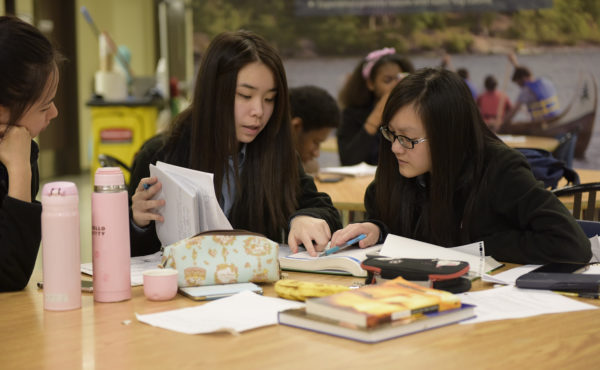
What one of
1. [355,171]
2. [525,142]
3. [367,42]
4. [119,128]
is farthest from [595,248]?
[119,128]

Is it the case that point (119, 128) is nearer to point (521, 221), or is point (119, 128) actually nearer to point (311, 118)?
point (311, 118)

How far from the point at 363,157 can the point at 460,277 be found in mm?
2982

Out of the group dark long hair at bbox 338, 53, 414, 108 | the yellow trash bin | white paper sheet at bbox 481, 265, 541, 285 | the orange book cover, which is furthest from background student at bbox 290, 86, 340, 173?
the yellow trash bin

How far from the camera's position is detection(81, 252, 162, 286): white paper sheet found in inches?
62.6

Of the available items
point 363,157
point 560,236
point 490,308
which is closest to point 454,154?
point 560,236

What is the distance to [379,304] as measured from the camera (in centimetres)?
119

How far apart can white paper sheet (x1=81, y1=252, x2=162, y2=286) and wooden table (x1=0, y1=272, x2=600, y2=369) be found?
24 centimetres

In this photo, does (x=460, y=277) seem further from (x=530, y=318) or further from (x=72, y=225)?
(x=72, y=225)

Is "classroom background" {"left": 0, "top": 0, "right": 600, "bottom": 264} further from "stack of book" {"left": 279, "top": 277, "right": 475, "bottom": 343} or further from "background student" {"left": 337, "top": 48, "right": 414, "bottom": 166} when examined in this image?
"stack of book" {"left": 279, "top": 277, "right": 475, "bottom": 343}

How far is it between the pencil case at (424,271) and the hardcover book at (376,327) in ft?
0.45

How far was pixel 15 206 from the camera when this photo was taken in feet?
5.02

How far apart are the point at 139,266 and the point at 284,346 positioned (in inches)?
26.6

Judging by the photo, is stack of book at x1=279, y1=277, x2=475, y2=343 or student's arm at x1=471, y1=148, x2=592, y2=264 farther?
student's arm at x1=471, y1=148, x2=592, y2=264

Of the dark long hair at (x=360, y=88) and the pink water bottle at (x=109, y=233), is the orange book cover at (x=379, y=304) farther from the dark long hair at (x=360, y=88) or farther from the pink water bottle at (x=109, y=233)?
the dark long hair at (x=360, y=88)
